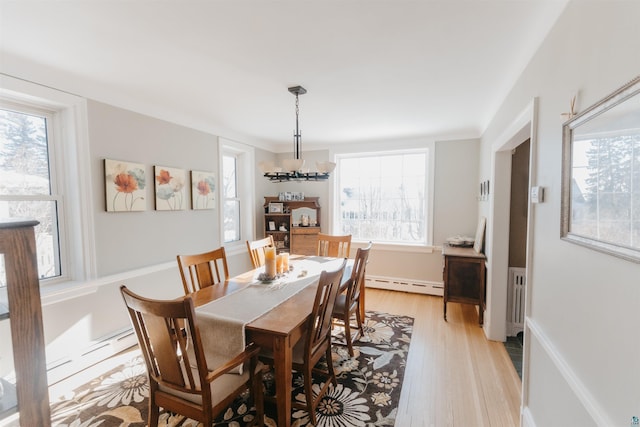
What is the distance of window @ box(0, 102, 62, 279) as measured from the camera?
2031 millimetres

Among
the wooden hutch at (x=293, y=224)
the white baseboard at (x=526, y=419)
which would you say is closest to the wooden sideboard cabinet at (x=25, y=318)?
the white baseboard at (x=526, y=419)

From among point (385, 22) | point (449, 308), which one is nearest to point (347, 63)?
point (385, 22)

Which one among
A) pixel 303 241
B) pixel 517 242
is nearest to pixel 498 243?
pixel 517 242

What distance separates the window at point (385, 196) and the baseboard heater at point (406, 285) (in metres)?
0.61

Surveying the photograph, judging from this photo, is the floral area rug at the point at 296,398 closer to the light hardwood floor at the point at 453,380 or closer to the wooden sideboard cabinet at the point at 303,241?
the light hardwood floor at the point at 453,380

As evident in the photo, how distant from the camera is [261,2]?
138 centimetres

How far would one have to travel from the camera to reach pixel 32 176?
2.17m

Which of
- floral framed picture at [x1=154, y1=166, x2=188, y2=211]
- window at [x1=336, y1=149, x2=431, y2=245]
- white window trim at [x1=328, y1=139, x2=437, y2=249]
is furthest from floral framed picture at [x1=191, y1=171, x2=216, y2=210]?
window at [x1=336, y1=149, x2=431, y2=245]

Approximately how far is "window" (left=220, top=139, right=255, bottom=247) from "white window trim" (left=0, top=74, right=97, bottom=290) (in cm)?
176

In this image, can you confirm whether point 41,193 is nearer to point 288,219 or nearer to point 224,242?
point 224,242

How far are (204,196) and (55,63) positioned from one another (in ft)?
5.93

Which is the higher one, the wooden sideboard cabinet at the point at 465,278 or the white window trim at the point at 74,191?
the white window trim at the point at 74,191

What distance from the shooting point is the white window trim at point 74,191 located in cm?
229

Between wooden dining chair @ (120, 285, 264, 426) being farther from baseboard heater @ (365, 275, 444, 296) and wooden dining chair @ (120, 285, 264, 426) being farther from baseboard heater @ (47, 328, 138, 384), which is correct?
baseboard heater @ (365, 275, 444, 296)
